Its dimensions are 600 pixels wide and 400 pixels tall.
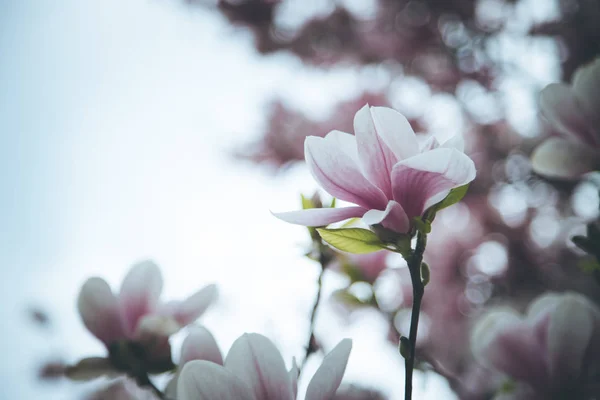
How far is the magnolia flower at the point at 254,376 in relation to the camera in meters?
0.30

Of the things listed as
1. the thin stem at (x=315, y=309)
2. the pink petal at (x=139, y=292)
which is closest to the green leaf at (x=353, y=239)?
the thin stem at (x=315, y=309)

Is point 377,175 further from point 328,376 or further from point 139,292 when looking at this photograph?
point 139,292

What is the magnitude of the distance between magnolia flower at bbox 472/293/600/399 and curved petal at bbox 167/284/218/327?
0.92 feet

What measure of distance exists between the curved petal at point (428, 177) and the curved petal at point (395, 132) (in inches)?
0.8

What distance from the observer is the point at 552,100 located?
1.59ft

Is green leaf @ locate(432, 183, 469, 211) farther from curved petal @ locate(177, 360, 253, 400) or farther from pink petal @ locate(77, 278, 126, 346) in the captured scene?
pink petal @ locate(77, 278, 126, 346)

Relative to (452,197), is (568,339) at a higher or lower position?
lower

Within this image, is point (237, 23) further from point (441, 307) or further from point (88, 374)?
point (88, 374)

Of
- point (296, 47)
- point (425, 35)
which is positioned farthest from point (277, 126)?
point (425, 35)

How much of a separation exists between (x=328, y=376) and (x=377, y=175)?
15 centimetres

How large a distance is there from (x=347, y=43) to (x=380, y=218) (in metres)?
2.61

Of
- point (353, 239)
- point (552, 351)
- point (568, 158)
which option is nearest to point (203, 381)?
point (353, 239)

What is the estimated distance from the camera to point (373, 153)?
1.13 feet

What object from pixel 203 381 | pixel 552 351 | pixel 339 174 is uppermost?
pixel 339 174
